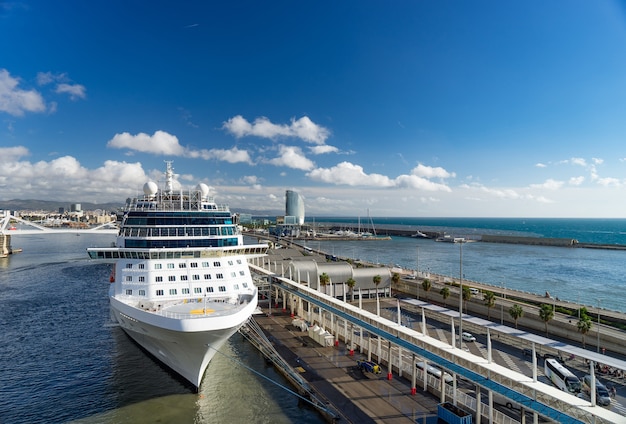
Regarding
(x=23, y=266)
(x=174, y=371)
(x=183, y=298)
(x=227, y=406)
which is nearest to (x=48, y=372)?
(x=174, y=371)

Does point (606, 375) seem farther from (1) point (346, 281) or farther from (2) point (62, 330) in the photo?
(2) point (62, 330)

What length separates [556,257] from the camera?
90.2m

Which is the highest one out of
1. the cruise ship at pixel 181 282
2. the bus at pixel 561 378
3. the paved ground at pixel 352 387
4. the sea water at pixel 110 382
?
the cruise ship at pixel 181 282

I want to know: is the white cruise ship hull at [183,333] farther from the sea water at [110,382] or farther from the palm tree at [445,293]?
Answer: the palm tree at [445,293]

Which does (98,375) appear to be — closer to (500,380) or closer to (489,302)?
(500,380)

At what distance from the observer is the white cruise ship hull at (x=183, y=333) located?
695 inches

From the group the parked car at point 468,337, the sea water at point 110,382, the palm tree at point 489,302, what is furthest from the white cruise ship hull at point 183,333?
the palm tree at point 489,302

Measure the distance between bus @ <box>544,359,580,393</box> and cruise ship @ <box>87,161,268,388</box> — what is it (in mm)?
16739

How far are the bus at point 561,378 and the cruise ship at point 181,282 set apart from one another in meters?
16.7

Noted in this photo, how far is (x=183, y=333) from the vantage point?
695 inches

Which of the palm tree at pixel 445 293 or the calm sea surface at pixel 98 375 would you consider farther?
the palm tree at pixel 445 293

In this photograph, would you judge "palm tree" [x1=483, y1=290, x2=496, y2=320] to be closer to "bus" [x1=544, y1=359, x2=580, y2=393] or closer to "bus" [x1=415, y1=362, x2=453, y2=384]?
"bus" [x1=544, y1=359, x2=580, y2=393]

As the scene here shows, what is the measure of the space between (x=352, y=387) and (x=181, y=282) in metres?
11.9

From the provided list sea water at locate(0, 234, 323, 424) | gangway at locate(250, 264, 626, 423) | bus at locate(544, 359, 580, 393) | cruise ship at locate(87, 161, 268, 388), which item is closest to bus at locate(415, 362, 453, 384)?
gangway at locate(250, 264, 626, 423)
